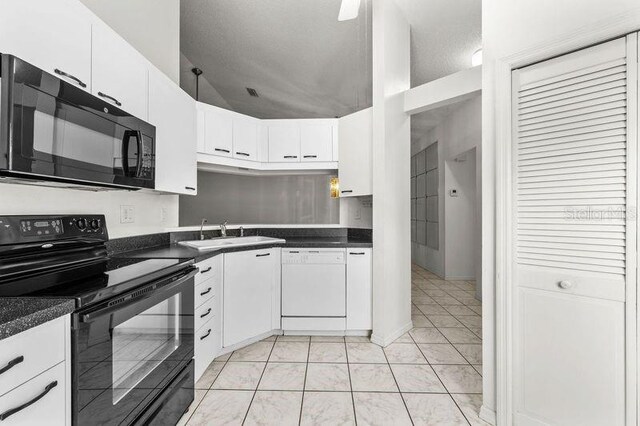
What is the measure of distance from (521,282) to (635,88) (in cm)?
99

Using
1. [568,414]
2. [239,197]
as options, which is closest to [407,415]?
[568,414]

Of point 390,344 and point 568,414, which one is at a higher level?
point 568,414

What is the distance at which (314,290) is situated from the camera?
2607 millimetres

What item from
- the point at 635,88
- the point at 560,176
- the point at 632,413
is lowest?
the point at 632,413

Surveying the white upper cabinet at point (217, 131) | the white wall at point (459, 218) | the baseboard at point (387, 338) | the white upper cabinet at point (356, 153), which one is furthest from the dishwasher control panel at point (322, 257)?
the white wall at point (459, 218)

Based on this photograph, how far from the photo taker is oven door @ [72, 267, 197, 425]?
0.94 m

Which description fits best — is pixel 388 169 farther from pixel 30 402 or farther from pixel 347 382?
pixel 30 402

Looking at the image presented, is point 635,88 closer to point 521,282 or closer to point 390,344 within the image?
point 521,282

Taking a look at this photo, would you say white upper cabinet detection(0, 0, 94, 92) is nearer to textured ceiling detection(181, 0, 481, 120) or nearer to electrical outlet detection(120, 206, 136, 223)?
electrical outlet detection(120, 206, 136, 223)

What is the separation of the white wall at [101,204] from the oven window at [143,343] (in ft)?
2.53

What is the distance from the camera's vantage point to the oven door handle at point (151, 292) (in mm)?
957

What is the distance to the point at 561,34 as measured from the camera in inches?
51.7

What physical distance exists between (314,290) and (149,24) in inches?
104

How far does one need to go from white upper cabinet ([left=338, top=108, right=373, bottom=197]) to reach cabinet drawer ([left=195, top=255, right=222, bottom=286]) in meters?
1.43
